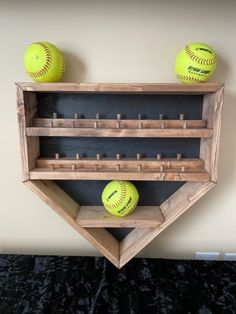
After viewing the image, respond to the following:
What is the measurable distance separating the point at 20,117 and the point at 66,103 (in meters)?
0.21

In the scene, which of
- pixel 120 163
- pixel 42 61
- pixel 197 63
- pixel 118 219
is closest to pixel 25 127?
pixel 42 61

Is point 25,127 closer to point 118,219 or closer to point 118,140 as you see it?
point 118,140

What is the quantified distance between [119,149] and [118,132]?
178 millimetres

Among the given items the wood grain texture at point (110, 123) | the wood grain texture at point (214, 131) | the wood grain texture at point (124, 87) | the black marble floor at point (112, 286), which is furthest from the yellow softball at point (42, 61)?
the black marble floor at point (112, 286)

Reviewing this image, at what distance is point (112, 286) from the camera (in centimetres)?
97

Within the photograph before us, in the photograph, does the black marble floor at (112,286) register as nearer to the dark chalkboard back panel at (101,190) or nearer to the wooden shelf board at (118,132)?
the dark chalkboard back panel at (101,190)

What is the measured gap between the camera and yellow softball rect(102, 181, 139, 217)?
93 centimetres

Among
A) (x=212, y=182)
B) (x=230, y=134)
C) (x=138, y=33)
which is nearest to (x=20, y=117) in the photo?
(x=138, y=33)

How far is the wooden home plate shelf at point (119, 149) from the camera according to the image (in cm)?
90

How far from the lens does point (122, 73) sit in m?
1.04

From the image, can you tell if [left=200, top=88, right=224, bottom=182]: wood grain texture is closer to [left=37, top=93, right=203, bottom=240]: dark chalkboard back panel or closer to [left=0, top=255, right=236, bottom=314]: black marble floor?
[left=37, top=93, right=203, bottom=240]: dark chalkboard back panel

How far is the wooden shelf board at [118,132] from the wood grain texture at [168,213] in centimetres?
18

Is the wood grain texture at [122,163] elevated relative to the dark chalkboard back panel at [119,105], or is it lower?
lower

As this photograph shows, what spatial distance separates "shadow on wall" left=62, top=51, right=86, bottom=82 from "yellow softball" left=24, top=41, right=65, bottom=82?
0.45 feet
